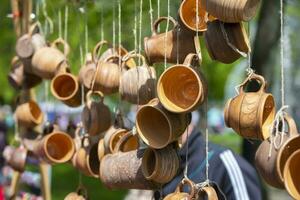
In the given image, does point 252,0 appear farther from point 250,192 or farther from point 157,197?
point 250,192

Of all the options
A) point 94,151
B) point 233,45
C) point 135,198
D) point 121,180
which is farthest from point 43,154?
point 135,198

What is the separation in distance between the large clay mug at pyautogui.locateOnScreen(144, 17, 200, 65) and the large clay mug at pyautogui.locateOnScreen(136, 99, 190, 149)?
0.12 meters

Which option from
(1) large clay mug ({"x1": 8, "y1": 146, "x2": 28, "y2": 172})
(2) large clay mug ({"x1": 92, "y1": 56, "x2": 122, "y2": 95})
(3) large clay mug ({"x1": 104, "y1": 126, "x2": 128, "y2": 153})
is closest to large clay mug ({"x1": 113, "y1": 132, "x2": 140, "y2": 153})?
(3) large clay mug ({"x1": 104, "y1": 126, "x2": 128, "y2": 153})

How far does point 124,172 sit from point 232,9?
0.46 metres

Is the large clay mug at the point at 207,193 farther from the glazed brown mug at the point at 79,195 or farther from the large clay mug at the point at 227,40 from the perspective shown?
the glazed brown mug at the point at 79,195

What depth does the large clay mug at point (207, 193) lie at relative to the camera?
1205 millimetres

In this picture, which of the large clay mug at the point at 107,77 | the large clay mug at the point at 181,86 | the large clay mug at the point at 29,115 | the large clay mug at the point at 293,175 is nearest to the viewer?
the large clay mug at the point at 293,175

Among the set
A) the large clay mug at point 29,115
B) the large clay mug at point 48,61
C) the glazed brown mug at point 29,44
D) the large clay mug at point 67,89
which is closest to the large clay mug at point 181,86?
the large clay mug at point 67,89

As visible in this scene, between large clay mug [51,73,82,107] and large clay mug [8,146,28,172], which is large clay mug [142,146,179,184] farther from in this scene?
large clay mug [8,146,28,172]

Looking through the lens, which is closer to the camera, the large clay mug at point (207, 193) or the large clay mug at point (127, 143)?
the large clay mug at point (207, 193)

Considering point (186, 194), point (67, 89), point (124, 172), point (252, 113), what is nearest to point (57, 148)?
point (67, 89)

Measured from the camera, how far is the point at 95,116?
1760mm

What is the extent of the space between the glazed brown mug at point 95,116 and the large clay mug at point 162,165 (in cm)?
40

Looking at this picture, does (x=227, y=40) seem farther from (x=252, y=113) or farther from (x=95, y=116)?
(x=95, y=116)
